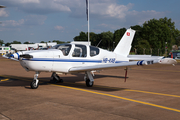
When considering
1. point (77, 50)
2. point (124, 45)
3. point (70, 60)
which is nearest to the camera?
point (70, 60)

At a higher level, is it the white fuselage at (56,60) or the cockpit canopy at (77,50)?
the cockpit canopy at (77,50)

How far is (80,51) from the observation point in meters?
9.49

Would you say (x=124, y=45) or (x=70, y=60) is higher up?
(x=124, y=45)

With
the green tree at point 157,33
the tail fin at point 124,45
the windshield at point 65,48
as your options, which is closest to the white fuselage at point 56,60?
the windshield at point 65,48

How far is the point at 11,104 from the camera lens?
6.02m

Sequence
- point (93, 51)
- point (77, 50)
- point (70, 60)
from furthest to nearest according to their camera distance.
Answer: point (93, 51) → point (77, 50) → point (70, 60)

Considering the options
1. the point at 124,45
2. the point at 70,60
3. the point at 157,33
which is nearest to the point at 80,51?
the point at 70,60

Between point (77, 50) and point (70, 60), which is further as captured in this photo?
point (77, 50)

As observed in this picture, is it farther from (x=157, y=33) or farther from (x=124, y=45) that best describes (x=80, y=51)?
(x=157, y=33)

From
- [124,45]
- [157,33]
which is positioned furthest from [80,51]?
[157,33]

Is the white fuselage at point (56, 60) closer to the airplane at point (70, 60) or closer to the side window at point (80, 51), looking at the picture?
the airplane at point (70, 60)

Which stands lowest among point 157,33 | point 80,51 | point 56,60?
point 56,60

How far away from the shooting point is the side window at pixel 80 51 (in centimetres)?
930

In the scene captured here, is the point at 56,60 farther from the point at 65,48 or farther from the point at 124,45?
the point at 124,45
